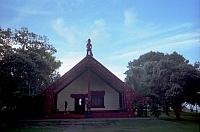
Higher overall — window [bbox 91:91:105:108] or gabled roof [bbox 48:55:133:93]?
gabled roof [bbox 48:55:133:93]

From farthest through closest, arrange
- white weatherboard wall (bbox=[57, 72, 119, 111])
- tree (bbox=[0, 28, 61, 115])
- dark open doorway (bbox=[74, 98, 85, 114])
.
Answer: dark open doorway (bbox=[74, 98, 85, 114]) → white weatherboard wall (bbox=[57, 72, 119, 111]) → tree (bbox=[0, 28, 61, 115])

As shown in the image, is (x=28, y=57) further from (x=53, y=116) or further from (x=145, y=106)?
(x=145, y=106)

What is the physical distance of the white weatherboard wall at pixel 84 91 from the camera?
22672mm

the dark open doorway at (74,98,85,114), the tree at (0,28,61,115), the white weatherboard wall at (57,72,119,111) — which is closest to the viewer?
the tree at (0,28,61,115)

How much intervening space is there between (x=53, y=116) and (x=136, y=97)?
21.9ft

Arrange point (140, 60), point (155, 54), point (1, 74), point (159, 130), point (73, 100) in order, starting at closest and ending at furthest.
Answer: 1. point (159, 130)
2. point (1, 74)
3. point (73, 100)
4. point (155, 54)
5. point (140, 60)

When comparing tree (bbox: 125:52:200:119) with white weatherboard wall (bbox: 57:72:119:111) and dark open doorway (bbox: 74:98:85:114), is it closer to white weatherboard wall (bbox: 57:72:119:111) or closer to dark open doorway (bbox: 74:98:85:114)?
white weatherboard wall (bbox: 57:72:119:111)

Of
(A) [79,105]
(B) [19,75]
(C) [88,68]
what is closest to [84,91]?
(A) [79,105]

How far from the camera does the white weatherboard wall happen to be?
22.7 metres

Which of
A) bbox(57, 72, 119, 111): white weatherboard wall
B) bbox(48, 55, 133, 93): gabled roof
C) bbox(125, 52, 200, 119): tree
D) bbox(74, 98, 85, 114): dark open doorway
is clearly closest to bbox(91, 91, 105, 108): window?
bbox(57, 72, 119, 111): white weatherboard wall

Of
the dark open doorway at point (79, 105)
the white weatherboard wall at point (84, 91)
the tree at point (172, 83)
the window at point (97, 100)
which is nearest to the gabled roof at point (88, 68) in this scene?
the white weatherboard wall at point (84, 91)

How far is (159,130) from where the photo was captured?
14000 millimetres

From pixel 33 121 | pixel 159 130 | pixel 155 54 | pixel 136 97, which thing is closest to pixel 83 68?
pixel 136 97

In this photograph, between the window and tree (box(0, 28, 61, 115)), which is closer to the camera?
tree (box(0, 28, 61, 115))
